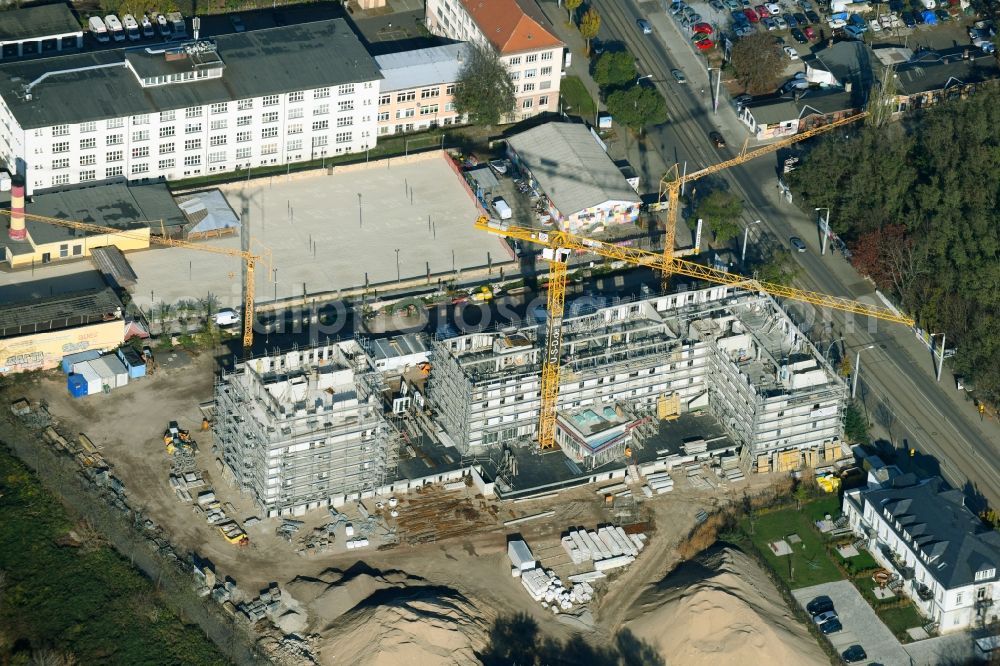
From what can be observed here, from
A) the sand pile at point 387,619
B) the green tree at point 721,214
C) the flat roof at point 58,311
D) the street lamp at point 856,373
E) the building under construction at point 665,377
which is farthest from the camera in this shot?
the green tree at point 721,214

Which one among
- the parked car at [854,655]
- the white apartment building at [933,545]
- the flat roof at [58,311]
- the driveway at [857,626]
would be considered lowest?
the parked car at [854,655]

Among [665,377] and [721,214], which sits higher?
[721,214]

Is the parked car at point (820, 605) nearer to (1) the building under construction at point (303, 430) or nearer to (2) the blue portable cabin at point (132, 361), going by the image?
(1) the building under construction at point (303, 430)

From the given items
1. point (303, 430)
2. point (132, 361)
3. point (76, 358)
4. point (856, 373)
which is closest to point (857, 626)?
point (856, 373)

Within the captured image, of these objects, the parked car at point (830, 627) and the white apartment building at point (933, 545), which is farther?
the white apartment building at point (933, 545)

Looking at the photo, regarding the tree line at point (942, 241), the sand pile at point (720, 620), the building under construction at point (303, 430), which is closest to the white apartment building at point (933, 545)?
the sand pile at point (720, 620)

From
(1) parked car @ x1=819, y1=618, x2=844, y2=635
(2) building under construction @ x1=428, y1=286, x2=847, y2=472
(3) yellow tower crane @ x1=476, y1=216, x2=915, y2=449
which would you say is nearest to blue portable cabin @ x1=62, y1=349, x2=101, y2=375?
(2) building under construction @ x1=428, y1=286, x2=847, y2=472

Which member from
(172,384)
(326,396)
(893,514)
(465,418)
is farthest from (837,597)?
(172,384)

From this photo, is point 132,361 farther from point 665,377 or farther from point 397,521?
point 665,377
